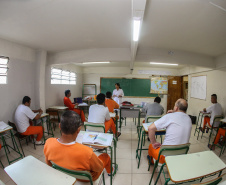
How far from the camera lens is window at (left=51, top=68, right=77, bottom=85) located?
4753 millimetres

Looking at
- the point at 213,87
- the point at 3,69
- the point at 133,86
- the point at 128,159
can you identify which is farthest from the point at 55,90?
the point at 213,87

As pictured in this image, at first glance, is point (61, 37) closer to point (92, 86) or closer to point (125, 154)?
point (125, 154)

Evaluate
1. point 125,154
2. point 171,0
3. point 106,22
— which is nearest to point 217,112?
point 125,154

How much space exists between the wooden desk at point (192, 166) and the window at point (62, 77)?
4742mm

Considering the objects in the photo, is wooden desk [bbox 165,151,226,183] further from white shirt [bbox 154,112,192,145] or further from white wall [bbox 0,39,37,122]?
white wall [bbox 0,39,37,122]

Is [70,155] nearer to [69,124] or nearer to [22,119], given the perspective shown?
[69,124]

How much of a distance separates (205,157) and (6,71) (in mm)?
4077

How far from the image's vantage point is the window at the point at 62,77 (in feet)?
15.6

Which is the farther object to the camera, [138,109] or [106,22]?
[138,109]

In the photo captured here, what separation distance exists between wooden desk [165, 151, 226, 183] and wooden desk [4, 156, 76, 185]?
86 centimetres

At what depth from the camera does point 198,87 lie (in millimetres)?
5129

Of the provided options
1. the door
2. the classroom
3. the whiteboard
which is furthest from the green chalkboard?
the classroom

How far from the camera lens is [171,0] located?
1.44 m

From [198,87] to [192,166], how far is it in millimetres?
5038
